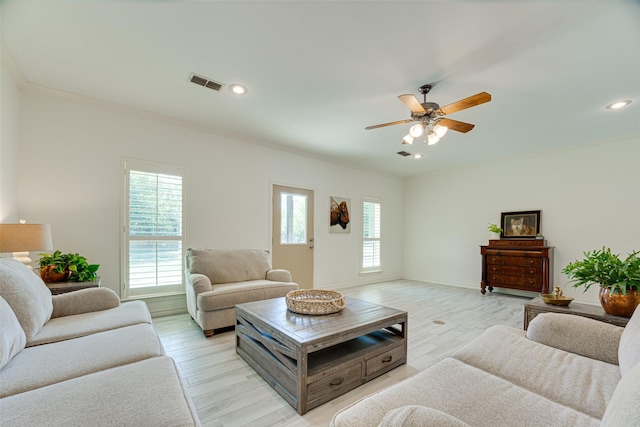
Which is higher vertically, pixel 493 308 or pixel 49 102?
pixel 49 102

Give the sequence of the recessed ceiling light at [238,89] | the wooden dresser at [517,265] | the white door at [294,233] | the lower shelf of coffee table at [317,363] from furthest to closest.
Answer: the white door at [294,233], the wooden dresser at [517,265], the recessed ceiling light at [238,89], the lower shelf of coffee table at [317,363]

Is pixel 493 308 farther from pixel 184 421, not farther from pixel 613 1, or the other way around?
pixel 184 421

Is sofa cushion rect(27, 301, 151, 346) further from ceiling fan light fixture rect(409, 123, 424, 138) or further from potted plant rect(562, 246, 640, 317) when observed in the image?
potted plant rect(562, 246, 640, 317)

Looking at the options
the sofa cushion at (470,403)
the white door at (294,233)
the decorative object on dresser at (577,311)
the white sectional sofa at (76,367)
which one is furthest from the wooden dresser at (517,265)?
the white sectional sofa at (76,367)

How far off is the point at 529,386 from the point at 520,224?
15.5 ft

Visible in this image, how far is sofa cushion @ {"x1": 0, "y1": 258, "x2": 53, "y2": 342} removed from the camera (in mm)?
1432

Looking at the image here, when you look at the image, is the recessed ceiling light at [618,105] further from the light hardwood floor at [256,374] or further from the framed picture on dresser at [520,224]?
the light hardwood floor at [256,374]

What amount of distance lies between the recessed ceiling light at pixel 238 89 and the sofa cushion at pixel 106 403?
247 cm

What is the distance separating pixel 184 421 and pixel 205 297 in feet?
6.67

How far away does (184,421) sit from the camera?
2.84 feet

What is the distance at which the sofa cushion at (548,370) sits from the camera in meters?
1.07

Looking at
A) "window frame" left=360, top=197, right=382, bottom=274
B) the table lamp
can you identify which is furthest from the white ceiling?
"window frame" left=360, top=197, right=382, bottom=274

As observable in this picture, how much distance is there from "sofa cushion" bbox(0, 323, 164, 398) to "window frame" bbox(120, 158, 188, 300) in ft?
6.17

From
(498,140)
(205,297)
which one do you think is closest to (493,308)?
(498,140)
